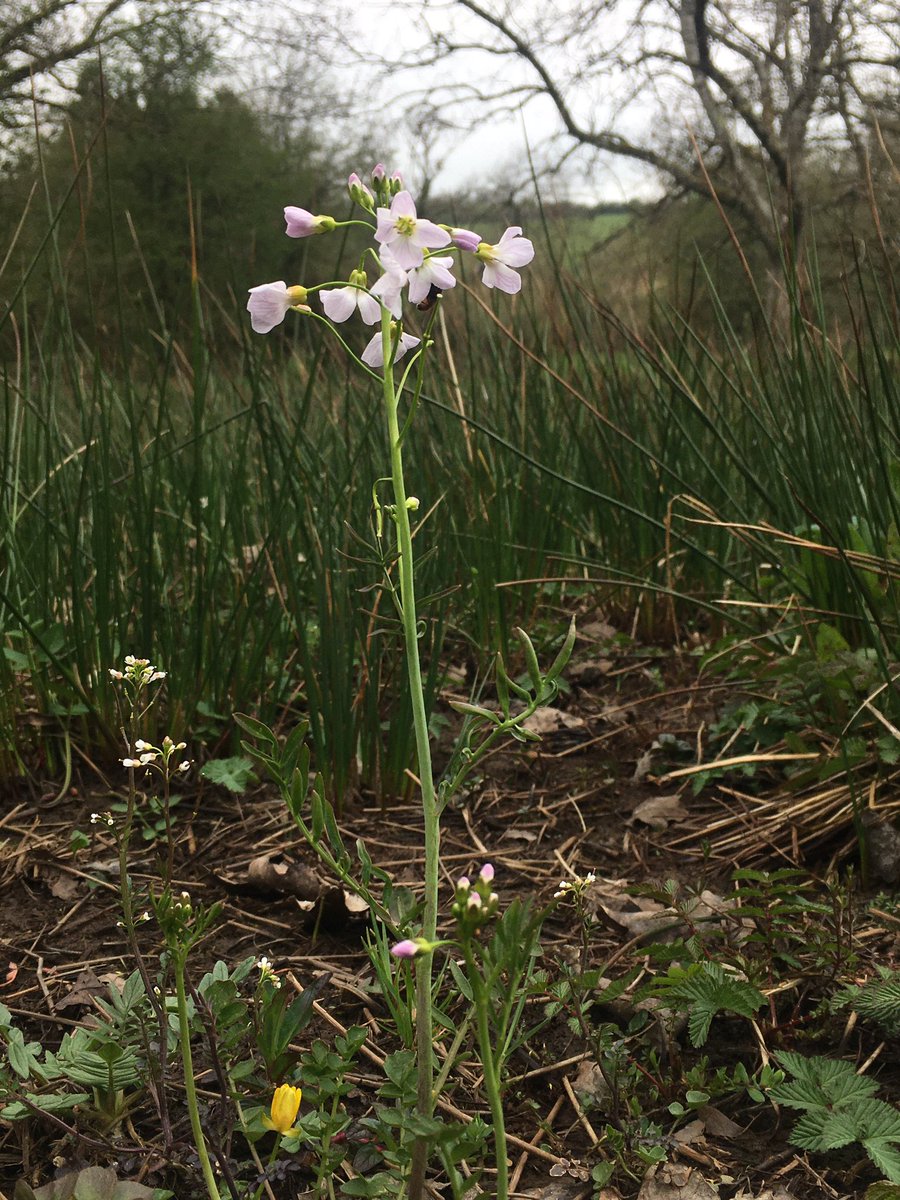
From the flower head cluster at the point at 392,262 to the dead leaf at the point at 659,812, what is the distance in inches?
39.1

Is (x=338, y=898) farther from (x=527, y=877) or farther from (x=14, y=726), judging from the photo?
(x=14, y=726)

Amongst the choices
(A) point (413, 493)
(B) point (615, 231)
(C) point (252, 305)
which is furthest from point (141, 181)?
(C) point (252, 305)

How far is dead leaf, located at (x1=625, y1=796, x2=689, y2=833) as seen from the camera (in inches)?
61.2

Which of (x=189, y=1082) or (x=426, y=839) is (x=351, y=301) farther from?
(x=189, y=1082)

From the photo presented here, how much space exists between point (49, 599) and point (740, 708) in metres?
1.37

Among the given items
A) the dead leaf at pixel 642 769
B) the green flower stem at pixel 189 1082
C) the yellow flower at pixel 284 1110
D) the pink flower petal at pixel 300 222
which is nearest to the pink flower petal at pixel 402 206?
the pink flower petal at pixel 300 222

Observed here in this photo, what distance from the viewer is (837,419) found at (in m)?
1.63

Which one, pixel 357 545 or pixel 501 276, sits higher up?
pixel 501 276

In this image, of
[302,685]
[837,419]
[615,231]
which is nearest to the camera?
[837,419]

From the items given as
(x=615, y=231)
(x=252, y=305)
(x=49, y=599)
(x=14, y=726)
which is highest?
(x=615, y=231)

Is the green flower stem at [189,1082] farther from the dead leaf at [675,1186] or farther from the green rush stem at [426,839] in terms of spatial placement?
the dead leaf at [675,1186]

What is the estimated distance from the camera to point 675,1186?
839mm

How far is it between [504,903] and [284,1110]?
0.60m

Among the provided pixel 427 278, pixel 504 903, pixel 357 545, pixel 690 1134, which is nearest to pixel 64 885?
pixel 504 903
